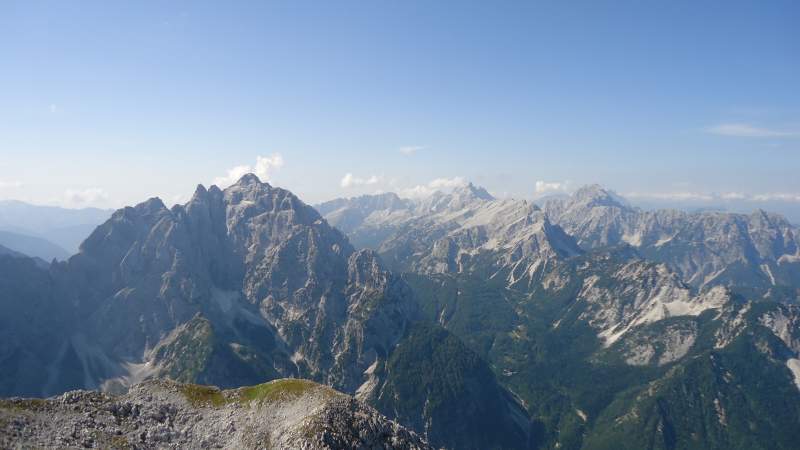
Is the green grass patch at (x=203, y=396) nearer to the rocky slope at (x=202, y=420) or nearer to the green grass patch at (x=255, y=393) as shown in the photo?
the green grass patch at (x=255, y=393)

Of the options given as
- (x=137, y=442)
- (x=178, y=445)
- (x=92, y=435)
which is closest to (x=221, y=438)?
(x=178, y=445)

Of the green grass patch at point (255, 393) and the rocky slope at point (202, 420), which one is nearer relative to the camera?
the rocky slope at point (202, 420)

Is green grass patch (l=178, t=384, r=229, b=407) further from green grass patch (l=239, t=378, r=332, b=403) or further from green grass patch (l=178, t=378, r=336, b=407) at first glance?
green grass patch (l=239, t=378, r=332, b=403)

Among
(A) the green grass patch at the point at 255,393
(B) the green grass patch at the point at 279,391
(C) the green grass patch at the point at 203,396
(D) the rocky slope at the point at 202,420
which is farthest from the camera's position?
(C) the green grass patch at the point at 203,396

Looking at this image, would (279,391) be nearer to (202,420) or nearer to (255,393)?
(255,393)

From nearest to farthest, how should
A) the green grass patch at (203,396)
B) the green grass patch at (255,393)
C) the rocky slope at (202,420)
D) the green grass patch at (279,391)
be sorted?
the rocky slope at (202,420) → the green grass patch at (255,393) → the green grass patch at (279,391) → the green grass patch at (203,396)

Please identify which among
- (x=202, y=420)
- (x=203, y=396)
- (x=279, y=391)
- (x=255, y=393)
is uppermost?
(x=279, y=391)

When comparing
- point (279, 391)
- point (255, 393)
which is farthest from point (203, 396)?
point (279, 391)

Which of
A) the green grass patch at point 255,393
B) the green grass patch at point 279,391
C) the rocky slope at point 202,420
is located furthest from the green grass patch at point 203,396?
the green grass patch at point 279,391

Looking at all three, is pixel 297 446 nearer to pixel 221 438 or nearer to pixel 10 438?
pixel 221 438
